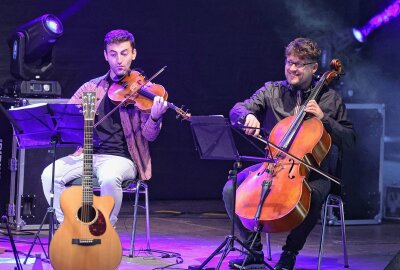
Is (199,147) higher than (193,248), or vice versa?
(199,147)

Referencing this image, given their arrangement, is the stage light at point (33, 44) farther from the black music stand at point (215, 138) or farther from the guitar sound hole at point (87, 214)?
the black music stand at point (215, 138)

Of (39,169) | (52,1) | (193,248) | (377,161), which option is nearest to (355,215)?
(377,161)

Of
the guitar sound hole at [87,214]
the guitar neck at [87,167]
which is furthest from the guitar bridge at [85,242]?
the guitar neck at [87,167]

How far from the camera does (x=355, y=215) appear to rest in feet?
25.4

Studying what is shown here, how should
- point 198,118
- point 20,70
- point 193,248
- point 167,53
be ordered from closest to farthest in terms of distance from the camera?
point 198,118
point 193,248
point 20,70
point 167,53

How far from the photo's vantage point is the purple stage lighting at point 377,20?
28.2 feet

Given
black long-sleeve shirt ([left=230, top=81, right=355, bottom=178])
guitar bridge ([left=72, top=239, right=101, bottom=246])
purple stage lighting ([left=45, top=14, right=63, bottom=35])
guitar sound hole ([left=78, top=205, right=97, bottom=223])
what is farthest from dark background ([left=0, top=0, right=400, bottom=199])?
guitar bridge ([left=72, top=239, right=101, bottom=246])

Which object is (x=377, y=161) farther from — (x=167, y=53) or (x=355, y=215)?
(x=167, y=53)

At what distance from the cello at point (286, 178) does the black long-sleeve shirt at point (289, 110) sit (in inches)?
10.6

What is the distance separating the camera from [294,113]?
545 centimetres

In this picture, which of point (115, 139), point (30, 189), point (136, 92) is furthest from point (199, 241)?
point (136, 92)

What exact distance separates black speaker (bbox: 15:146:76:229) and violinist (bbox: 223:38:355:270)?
6.59ft

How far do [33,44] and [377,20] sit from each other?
12.4ft

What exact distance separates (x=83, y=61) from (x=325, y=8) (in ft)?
8.92
